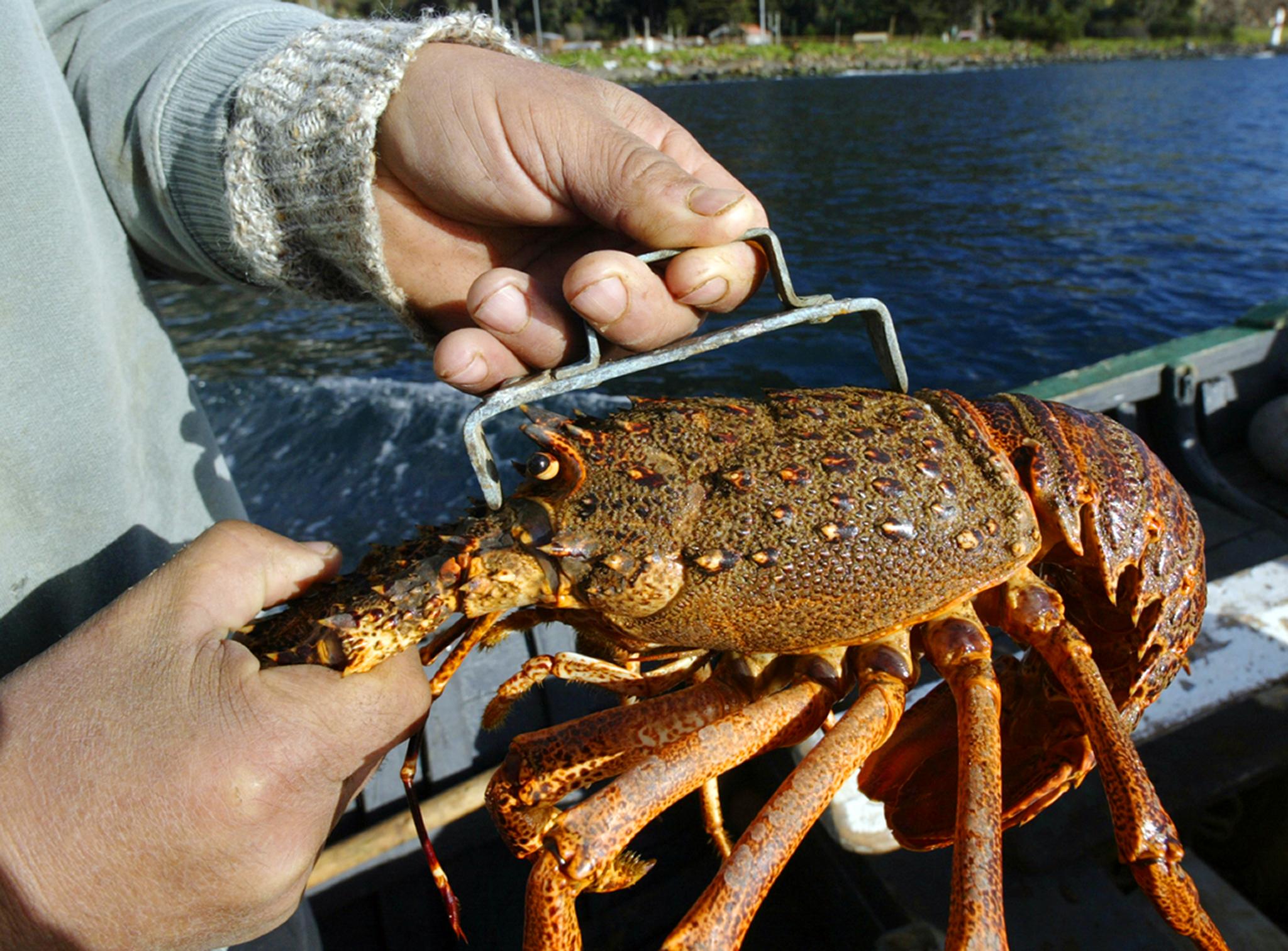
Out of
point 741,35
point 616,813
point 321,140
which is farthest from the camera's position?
point 741,35

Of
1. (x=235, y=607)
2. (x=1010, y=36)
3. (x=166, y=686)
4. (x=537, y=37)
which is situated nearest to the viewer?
(x=166, y=686)

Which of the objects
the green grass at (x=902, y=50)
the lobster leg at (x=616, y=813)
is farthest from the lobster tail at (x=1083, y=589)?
the green grass at (x=902, y=50)

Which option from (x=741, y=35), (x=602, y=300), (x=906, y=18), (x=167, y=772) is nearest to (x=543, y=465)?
(x=602, y=300)

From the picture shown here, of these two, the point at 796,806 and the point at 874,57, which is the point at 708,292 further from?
the point at 874,57

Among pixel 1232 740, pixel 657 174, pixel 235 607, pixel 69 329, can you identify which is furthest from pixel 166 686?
pixel 1232 740

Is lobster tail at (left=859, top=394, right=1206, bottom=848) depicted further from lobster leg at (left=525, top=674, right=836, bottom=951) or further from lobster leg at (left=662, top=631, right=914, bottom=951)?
lobster leg at (left=525, top=674, right=836, bottom=951)

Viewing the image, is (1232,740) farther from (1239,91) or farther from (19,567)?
(1239,91)
